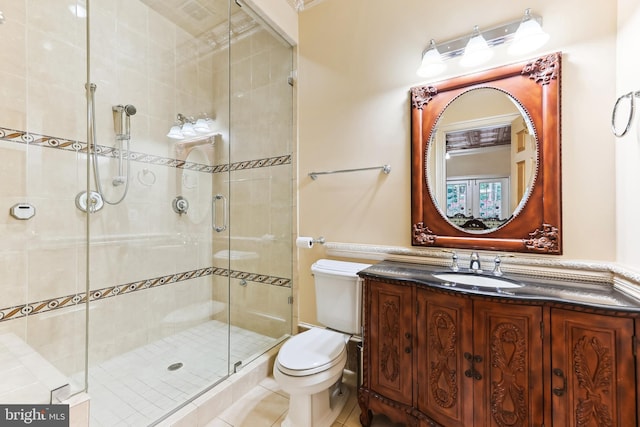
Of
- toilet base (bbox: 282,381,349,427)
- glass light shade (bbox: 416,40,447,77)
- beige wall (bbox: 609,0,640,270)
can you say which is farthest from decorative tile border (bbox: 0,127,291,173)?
beige wall (bbox: 609,0,640,270)

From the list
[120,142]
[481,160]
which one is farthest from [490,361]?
[120,142]

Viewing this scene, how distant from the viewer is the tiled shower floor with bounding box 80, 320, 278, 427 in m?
1.50

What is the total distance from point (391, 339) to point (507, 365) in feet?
1.66

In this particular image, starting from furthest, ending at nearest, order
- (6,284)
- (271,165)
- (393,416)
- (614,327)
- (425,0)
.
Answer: (271,165) → (425,0) → (6,284) → (393,416) → (614,327)

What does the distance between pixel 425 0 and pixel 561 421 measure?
2.33m

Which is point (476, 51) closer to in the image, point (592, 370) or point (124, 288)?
point (592, 370)

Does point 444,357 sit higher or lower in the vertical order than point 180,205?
lower

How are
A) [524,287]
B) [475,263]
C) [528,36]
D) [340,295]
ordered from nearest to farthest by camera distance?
[524,287] → [528,36] → [475,263] → [340,295]

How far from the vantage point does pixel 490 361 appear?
1.11 m

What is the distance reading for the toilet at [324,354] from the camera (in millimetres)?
1380

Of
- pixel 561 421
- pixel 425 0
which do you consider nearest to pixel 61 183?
pixel 425 0

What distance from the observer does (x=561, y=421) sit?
1.00 metres

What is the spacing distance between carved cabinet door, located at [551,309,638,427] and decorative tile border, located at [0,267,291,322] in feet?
5.84

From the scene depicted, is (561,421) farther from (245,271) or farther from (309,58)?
(309,58)
